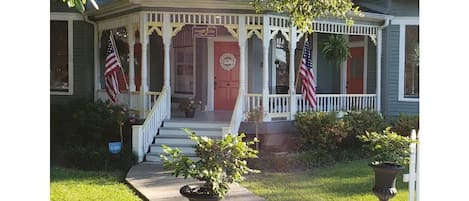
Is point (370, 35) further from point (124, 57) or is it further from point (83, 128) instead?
point (83, 128)

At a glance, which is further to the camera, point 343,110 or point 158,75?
point 158,75

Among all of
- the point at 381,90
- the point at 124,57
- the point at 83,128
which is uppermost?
the point at 124,57

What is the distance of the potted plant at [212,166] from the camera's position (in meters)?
3.72

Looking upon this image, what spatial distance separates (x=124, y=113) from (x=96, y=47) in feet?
8.38

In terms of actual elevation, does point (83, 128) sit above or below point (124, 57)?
below

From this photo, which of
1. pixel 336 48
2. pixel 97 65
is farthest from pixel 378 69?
pixel 97 65

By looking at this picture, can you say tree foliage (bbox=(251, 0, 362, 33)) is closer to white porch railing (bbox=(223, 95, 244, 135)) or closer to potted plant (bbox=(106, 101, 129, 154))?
white porch railing (bbox=(223, 95, 244, 135))

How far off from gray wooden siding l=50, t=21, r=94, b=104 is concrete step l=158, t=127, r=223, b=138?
3002 mm

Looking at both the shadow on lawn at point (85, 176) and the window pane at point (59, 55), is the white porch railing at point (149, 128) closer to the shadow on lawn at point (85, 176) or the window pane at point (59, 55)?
the shadow on lawn at point (85, 176)

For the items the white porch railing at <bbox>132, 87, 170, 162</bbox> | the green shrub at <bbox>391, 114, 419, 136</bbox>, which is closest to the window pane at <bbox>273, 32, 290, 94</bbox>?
the green shrub at <bbox>391, 114, 419, 136</bbox>
